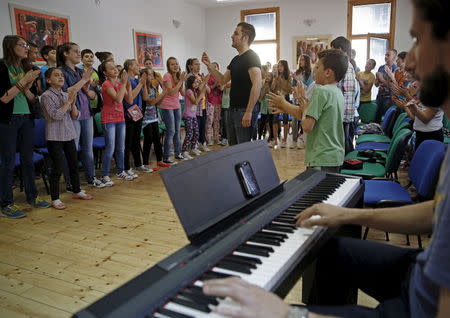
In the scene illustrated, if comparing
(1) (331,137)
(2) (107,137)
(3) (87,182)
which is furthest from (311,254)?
(3) (87,182)

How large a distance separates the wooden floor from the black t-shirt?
1334 mm

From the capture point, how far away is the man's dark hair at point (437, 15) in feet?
2.36

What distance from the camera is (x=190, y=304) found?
2.81 ft

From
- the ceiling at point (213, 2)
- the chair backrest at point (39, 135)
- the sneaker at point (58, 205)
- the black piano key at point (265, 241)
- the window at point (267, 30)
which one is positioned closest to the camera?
the black piano key at point (265, 241)

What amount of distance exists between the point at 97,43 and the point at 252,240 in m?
7.61

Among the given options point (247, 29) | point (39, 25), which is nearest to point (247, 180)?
point (247, 29)

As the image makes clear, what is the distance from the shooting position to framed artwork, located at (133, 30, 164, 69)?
8938mm

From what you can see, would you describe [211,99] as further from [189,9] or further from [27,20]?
[189,9]

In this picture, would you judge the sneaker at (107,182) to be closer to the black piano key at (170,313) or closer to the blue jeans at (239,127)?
the blue jeans at (239,127)

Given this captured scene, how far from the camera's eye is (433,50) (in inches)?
29.6

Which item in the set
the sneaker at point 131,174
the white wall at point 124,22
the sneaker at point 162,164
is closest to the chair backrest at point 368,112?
the sneaker at point 162,164

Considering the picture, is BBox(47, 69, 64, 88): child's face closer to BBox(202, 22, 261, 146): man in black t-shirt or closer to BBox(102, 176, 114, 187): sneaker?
BBox(102, 176, 114, 187): sneaker

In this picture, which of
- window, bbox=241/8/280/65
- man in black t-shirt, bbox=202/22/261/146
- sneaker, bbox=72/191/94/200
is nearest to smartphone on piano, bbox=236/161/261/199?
man in black t-shirt, bbox=202/22/261/146

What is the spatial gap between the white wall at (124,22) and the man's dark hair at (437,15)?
665 cm
